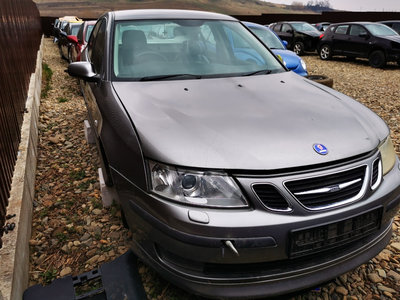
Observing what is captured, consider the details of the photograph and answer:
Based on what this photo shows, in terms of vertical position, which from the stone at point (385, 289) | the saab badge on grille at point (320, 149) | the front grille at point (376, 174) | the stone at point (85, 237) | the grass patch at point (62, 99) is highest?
the saab badge on grille at point (320, 149)

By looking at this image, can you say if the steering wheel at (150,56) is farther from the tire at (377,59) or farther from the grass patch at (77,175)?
the tire at (377,59)

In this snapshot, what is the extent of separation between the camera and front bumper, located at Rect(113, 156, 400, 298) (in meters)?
1.57

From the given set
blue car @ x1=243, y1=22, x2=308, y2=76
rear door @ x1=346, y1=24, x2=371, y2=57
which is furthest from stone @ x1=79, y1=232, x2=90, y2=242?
rear door @ x1=346, y1=24, x2=371, y2=57

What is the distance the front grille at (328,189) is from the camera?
1.65 meters

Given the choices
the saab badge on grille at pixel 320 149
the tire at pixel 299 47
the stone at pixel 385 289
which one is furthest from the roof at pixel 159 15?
the tire at pixel 299 47

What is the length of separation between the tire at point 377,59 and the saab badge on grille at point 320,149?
10.7m

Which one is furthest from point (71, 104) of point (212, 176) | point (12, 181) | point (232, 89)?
point (212, 176)

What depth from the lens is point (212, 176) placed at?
1653 mm

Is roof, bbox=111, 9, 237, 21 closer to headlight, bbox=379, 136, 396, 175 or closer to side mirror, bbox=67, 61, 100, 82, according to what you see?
side mirror, bbox=67, 61, 100, 82

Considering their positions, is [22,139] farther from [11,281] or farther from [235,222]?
[235,222]

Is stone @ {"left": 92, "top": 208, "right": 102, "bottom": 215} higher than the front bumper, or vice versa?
the front bumper

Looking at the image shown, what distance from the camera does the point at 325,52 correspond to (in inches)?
513

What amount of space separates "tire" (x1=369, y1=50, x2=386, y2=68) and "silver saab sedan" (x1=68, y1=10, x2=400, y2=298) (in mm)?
9965

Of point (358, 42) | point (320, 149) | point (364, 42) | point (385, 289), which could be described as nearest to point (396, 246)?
point (385, 289)
